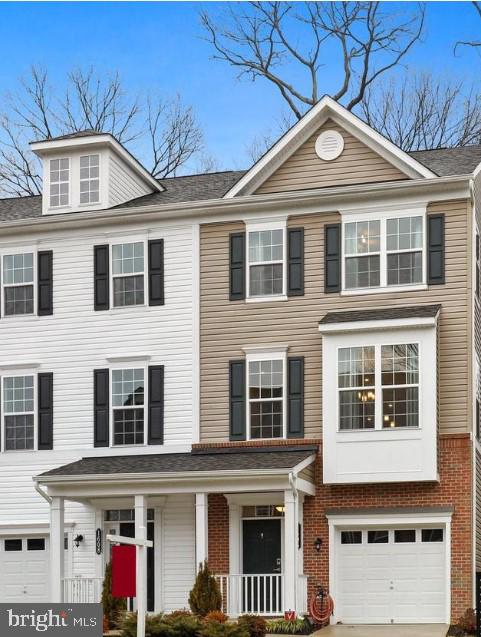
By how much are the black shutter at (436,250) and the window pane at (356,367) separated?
2029mm

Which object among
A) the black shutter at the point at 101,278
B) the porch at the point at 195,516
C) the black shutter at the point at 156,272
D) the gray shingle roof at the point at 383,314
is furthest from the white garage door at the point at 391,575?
the black shutter at the point at 101,278

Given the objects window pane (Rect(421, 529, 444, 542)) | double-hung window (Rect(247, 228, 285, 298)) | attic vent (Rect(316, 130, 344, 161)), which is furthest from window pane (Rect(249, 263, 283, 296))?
window pane (Rect(421, 529, 444, 542))

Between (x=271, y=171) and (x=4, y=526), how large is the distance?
993cm

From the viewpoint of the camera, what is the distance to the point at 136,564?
18469 mm

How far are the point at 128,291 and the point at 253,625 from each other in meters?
9.05

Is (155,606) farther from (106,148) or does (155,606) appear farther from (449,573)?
(106,148)

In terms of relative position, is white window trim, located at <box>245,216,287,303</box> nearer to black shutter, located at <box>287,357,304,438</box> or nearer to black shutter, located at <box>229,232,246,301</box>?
black shutter, located at <box>229,232,246,301</box>

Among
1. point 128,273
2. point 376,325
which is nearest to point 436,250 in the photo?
point 376,325

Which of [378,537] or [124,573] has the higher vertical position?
[124,573]

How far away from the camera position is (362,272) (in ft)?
89.1

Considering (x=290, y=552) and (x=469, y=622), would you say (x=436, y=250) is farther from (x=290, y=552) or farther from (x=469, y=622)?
(x=469, y=622)

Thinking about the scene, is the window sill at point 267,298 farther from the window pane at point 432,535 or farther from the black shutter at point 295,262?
the window pane at point 432,535

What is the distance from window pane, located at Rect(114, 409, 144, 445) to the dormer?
5028 millimetres

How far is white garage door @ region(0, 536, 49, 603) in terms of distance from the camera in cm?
2862
